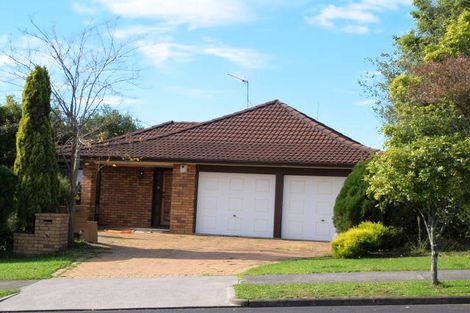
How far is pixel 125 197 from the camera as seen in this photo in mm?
22797

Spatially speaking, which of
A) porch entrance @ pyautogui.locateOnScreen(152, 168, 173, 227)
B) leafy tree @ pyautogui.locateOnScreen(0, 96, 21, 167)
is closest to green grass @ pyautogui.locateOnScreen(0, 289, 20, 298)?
porch entrance @ pyautogui.locateOnScreen(152, 168, 173, 227)

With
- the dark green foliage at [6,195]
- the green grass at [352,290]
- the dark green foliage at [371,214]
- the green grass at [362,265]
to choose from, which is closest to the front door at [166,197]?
the dark green foliage at [6,195]

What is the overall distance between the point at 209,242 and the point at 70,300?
8.73m

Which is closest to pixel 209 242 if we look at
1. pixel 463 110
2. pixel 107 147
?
pixel 107 147

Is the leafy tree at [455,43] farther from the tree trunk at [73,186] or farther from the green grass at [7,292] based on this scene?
the green grass at [7,292]

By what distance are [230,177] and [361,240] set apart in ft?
25.1

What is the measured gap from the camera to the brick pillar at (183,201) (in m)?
20.6

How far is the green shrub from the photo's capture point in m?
13.7

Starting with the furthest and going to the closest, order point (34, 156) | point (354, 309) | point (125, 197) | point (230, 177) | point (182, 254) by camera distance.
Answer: point (125, 197)
point (230, 177)
point (34, 156)
point (182, 254)
point (354, 309)

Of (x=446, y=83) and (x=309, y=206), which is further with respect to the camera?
(x=309, y=206)

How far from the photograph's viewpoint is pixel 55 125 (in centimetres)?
1859

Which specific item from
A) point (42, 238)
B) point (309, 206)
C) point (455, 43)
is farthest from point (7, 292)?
point (455, 43)

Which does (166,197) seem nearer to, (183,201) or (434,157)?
(183,201)

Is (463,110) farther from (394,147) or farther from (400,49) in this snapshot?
(400,49)
